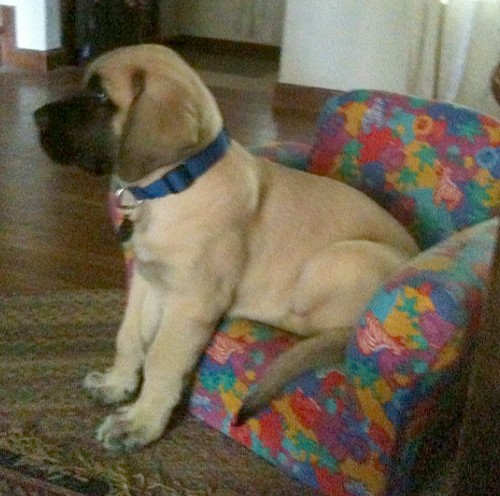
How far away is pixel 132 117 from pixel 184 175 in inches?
6.1

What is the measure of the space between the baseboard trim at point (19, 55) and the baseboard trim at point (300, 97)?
1.45m

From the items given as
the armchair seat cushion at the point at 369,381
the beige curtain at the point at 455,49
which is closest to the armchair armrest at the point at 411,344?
the armchair seat cushion at the point at 369,381

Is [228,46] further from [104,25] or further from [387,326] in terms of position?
[387,326]

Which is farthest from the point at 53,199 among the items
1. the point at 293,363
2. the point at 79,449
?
the point at 293,363

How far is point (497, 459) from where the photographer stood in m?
0.81

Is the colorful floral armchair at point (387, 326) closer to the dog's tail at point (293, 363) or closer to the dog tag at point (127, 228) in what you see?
the dog's tail at point (293, 363)

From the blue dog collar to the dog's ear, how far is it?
0.21 ft

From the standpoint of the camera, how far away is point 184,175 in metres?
1.34

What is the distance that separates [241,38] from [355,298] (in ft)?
Answer: 16.5

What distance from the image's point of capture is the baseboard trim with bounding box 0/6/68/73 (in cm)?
457

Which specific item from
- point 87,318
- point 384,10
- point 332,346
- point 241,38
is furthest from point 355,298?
point 241,38

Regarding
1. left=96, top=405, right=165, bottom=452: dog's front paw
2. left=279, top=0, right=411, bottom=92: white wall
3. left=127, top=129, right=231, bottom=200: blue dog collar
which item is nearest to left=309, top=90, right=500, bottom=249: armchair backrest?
left=127, top=129, right=231, bottom=200: blue dog collar

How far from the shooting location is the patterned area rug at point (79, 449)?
1.37m

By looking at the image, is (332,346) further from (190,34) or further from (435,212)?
(190,34)
